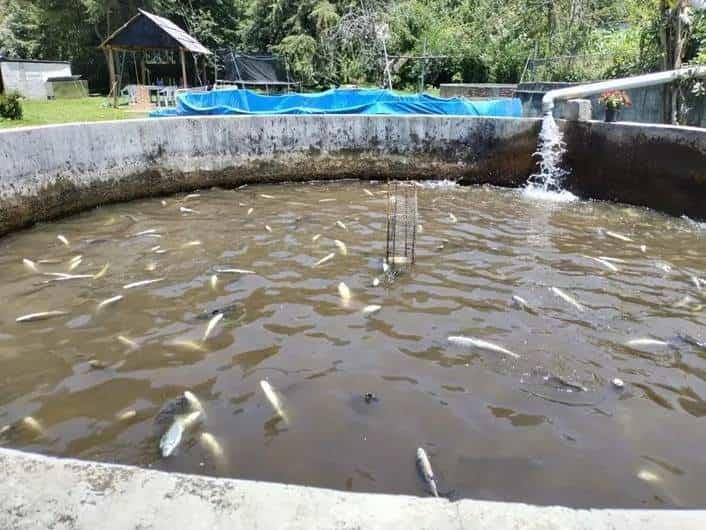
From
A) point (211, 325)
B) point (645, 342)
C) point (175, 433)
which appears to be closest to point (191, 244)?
point (211, 325)

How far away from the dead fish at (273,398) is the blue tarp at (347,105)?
34.9 ft

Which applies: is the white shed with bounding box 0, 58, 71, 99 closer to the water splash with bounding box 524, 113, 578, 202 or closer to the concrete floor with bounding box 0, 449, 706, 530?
the water splash with bounding box 524, 113, 578, 202

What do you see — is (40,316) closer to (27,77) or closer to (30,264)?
(30,264)

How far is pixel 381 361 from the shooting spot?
5.34 meters

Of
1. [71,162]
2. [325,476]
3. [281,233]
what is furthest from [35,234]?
[325,476]

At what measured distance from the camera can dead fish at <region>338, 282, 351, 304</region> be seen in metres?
6.62

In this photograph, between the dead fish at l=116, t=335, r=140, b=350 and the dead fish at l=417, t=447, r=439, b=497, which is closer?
the dead fish at l=417, t=447, r=439, b=497

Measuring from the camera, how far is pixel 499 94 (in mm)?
21203

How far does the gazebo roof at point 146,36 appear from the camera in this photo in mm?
22734

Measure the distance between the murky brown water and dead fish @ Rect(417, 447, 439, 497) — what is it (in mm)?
62

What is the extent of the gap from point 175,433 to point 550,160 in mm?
10206

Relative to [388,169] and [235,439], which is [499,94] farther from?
[235,439]

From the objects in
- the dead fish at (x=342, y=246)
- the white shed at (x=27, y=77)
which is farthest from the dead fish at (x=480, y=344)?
the white shed at (x=27, y=77)

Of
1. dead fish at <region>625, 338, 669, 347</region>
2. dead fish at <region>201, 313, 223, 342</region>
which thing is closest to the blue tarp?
dead fish at <region>201, 313, 223, 342</region>
